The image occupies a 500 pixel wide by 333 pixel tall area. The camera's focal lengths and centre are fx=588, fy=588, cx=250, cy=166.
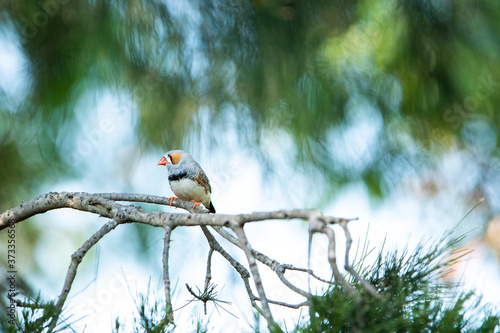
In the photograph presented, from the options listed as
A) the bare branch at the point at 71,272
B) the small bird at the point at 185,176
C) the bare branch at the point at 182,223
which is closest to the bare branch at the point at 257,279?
the bare branch at the point at 182,223

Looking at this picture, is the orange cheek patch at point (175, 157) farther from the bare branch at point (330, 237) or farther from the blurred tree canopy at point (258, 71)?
the bare branch at point (330, 237)

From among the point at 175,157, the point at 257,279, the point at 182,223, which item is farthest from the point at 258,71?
the point at 257,279

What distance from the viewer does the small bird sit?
1.78 m

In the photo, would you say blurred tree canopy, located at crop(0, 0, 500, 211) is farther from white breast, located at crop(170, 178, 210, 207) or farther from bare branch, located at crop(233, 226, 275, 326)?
bare branch, located at crop(233, 226, 275, 326)

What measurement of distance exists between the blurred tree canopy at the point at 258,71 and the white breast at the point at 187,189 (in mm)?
149

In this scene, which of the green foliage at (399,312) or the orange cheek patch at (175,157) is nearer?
the green foliage at (399,312)

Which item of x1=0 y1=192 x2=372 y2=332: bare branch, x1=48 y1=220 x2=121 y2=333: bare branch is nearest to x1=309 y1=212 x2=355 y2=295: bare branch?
x1=0 y1=192 x2=372 y2=332: bare branch

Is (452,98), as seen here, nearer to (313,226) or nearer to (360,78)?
(360,78)

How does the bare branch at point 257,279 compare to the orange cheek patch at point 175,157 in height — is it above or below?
below

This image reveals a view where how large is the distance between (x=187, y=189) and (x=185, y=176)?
0.13 ft

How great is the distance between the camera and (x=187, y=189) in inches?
70.1

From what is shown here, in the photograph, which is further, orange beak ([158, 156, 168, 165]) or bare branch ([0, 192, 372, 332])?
orange beak ([158, 156, 168, 165])

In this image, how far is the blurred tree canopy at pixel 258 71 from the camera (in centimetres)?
175

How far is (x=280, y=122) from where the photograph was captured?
1858mm
